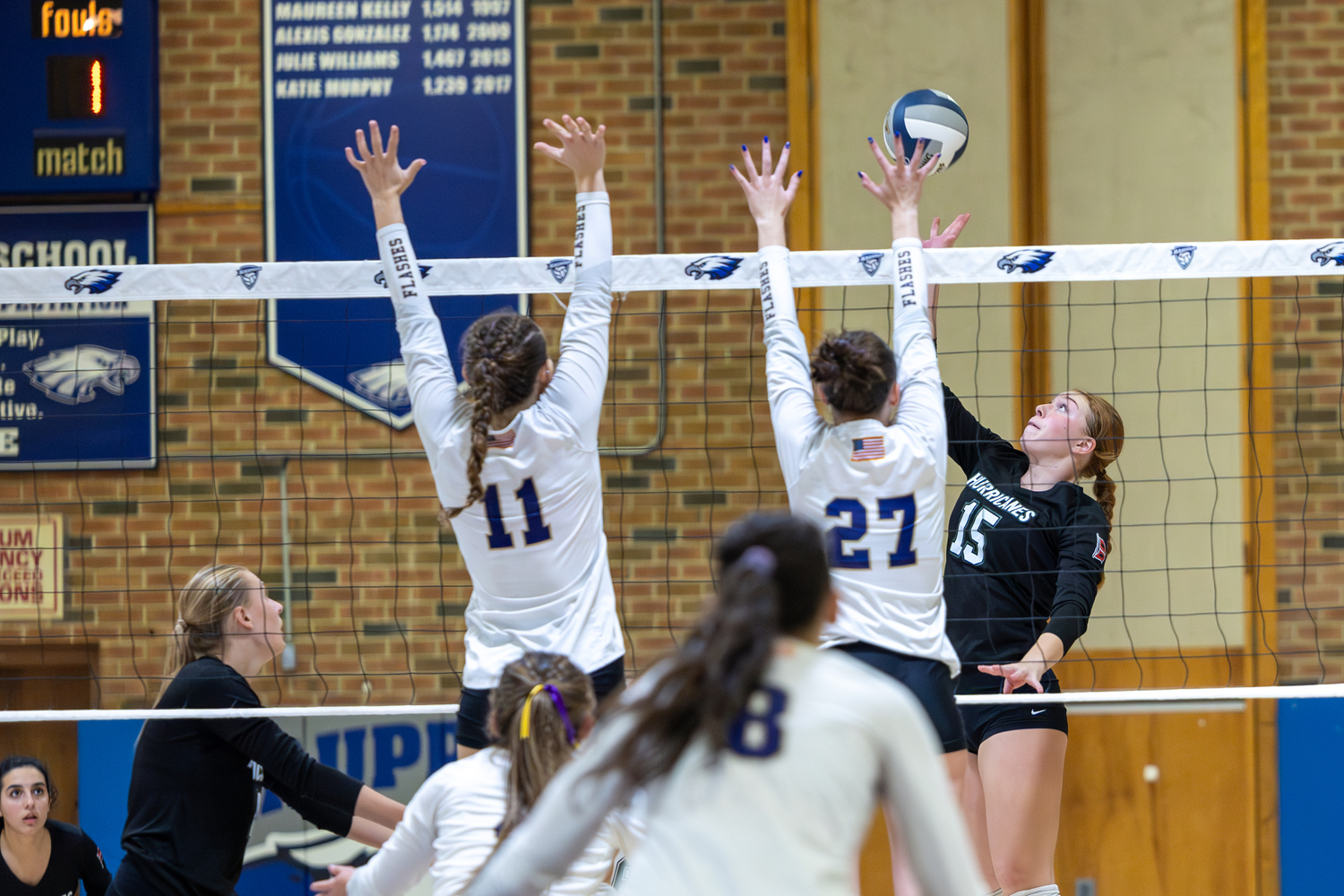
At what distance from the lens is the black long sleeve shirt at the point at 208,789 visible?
3326 millimetres

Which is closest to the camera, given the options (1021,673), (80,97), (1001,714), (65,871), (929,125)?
(1021,673)

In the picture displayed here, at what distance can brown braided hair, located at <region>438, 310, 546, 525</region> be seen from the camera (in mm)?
3033

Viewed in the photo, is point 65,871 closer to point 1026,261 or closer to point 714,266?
point 714,266

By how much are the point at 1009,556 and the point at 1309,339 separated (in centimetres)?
306

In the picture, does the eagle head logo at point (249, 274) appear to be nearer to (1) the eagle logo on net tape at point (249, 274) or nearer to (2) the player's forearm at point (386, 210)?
(1) the eagle logo on net tape at point (249, 274)

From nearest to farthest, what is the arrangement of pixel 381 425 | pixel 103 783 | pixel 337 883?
pixel 337 883
pixel 103 783
pixel 381 425

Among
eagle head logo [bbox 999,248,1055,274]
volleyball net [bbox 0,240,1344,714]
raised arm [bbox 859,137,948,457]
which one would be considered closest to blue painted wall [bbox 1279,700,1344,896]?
volleyball net [bbox 0,240,1344,714]

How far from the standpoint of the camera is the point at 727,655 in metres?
1.72

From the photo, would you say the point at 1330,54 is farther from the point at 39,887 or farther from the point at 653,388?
the point at 39,887

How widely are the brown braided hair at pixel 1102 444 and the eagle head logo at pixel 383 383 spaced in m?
3.32

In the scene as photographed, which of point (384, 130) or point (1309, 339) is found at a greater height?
point (384, 130)

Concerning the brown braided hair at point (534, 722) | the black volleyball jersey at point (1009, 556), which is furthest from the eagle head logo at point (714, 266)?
the brown braided hair at point (534, 722)

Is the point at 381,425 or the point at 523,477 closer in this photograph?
the point at 523,477

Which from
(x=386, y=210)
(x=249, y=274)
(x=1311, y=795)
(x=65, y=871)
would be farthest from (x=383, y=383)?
(x=1311, y=795)
